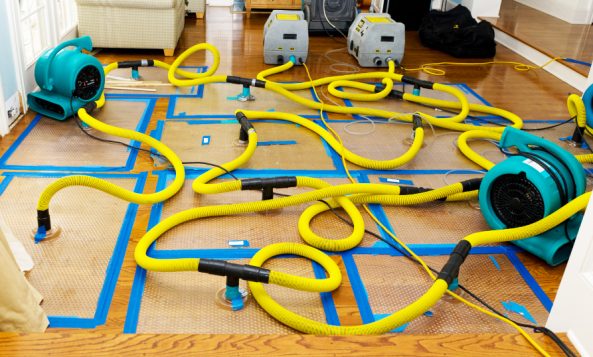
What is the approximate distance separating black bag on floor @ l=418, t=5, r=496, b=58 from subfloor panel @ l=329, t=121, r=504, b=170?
2.16 m

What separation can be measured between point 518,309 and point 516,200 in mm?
524

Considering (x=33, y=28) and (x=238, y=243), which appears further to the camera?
(x=33, y=28)

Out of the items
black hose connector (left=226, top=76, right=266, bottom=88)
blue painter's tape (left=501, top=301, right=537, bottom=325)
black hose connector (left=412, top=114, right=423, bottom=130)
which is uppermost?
black hose connector (left=226, top=76, right=266, bottom=88)

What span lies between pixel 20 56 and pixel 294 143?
1785 millimetres

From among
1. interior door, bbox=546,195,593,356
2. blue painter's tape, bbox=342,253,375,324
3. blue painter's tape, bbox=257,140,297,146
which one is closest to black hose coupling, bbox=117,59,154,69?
blue painter's tape, bbox=257,140,297,146

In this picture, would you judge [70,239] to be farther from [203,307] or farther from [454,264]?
[454,264]

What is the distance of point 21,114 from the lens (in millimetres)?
3721

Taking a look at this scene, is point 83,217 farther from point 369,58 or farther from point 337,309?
point 369,58

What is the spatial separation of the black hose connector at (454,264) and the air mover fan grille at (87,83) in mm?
2538

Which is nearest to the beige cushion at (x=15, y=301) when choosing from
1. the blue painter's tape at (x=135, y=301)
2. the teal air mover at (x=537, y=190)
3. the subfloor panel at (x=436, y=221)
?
the blue painter's tape at (x=135, y=301)

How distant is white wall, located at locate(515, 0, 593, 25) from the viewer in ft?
21.6

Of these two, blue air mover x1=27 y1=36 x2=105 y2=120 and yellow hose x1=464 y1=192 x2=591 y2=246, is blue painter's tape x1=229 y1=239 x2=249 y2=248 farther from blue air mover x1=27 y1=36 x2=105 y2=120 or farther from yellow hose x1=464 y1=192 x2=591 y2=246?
blue air mover x1=27 y1=36 x2=105 y2=120

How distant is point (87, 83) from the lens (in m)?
3.72

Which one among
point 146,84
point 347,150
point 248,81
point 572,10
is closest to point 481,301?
point 347,150
